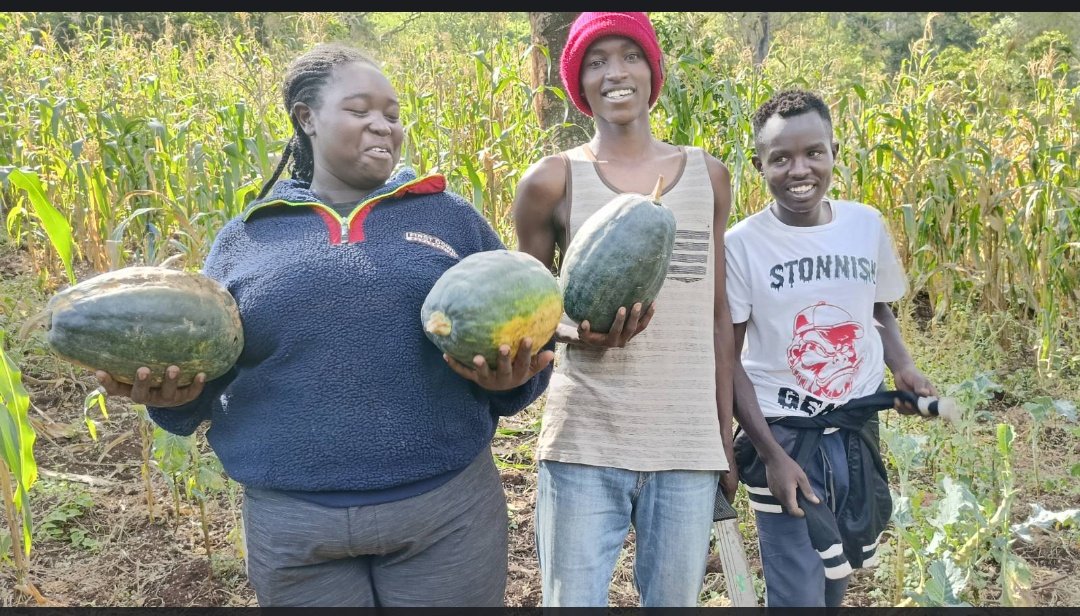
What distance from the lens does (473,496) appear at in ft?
6.08

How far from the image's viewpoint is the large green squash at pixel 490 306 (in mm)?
1622

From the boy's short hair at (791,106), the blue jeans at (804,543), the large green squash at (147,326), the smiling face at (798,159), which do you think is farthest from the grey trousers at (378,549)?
the boy's short hair at (791,106)

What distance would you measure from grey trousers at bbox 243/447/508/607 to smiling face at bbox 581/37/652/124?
0.94 metres

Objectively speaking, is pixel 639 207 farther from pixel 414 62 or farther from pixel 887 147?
pixel 414 62

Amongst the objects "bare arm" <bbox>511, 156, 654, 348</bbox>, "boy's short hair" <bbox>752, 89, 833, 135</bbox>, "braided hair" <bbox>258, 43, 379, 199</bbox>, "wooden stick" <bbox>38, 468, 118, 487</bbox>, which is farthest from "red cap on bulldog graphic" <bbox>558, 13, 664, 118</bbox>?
"wooden stick" <bbox>38, 468, 118, 487</bbox>

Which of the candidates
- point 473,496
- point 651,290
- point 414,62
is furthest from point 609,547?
point 414,62

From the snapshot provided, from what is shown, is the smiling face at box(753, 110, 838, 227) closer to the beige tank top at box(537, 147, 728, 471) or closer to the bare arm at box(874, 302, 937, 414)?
the beige tank top at box(537, 147, 728, 471)

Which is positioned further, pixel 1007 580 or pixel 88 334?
pixel 1007 580

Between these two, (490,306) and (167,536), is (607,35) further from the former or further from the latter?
(167,536)

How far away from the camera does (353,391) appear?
1702 mm

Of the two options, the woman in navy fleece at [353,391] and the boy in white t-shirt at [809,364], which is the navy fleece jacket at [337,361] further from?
the boy in white t-shirt at [809,364]

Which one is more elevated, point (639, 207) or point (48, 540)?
point (639, 207)

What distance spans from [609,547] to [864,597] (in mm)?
1425

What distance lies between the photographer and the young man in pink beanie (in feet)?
6.59
